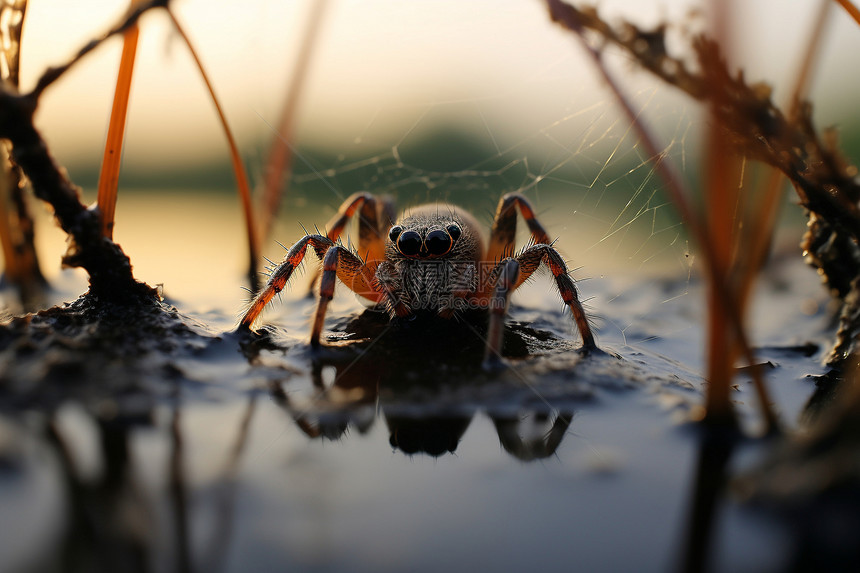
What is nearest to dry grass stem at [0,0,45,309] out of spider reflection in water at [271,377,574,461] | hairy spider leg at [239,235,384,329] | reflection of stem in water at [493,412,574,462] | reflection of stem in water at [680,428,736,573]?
hairy spider leg at [239,235,384,329]

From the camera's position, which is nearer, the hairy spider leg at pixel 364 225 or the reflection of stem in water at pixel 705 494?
the reflection of stem in water at pixel 705 494

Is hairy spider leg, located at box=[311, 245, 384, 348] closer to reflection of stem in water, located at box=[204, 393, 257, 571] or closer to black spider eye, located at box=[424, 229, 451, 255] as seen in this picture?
black spider eye, located at box=[424, 229, 451, 255]

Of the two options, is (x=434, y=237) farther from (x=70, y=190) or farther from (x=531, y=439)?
(x=70, y=190)

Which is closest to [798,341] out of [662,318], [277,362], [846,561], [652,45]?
[662,318]

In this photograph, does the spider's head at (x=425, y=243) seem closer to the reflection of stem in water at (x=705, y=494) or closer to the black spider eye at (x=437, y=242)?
the black spider eye at (x=437, y=242)

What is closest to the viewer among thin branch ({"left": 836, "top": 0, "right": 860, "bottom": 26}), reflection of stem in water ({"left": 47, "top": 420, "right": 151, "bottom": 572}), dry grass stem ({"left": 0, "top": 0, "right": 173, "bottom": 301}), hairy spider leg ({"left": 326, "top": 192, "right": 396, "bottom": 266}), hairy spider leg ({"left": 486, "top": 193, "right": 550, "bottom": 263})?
reflection of stem in water ({"left": 47, "top": 420, "right": 151, "bottom": 572})

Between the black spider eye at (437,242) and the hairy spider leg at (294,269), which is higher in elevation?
the black spider eye at (437,242)

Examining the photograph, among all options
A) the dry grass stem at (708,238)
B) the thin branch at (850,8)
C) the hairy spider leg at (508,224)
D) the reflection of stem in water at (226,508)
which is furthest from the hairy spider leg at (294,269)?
the thin branch at (850,8)

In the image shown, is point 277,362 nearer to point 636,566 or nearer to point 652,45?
point 636,566
